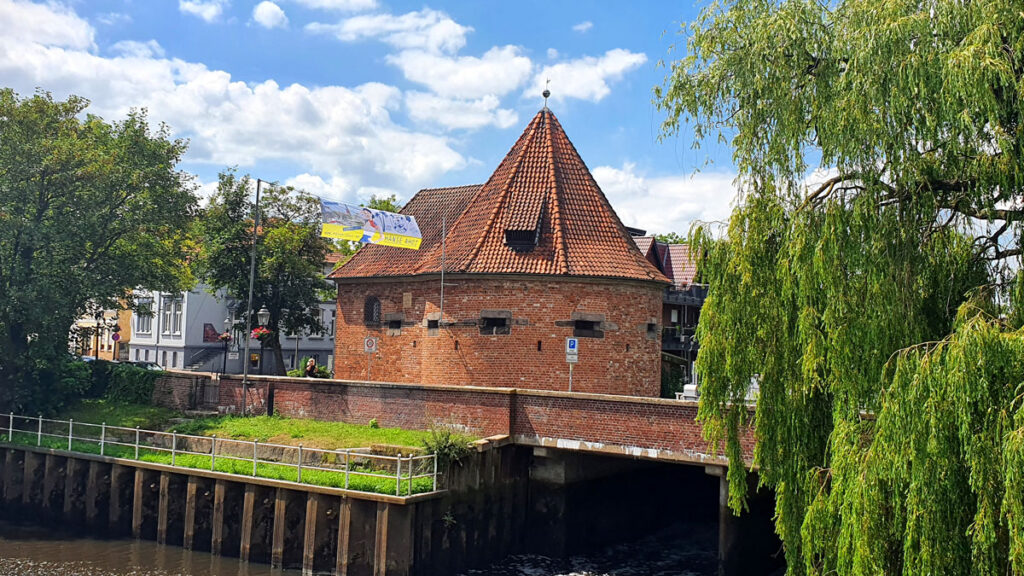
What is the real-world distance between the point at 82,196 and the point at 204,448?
9.55 meters

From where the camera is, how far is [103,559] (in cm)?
1991

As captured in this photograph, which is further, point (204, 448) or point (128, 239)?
point (128, 239)

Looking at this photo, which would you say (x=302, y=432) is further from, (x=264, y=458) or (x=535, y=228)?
(x=535, y=228)

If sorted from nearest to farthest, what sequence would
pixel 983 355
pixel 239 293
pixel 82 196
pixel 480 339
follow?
pixel 983 355, pixel 480 339, pixel 82 196, pixel 239 293

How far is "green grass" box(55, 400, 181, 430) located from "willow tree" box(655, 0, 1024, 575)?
1885 cm

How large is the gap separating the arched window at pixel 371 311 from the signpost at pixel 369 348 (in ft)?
1.96

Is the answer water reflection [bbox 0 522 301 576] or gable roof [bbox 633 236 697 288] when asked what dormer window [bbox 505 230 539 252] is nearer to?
gable roof [bbox 633 236 697 288]

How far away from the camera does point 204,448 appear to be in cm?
2247

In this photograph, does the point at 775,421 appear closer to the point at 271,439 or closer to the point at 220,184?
the point at 271,439

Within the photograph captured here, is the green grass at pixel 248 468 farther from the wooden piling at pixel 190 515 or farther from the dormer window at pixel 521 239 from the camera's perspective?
the dormer window at pixel 521 239

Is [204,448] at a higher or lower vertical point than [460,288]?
lower

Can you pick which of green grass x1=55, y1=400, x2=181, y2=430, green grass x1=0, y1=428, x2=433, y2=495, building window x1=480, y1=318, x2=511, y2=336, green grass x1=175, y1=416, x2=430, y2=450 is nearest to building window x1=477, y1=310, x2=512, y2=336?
building window x1=480, y1=318, x2=511, y2=336

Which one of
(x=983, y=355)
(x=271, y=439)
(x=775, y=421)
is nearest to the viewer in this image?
(x=983, y=355)

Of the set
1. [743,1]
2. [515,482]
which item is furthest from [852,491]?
[515,482]
